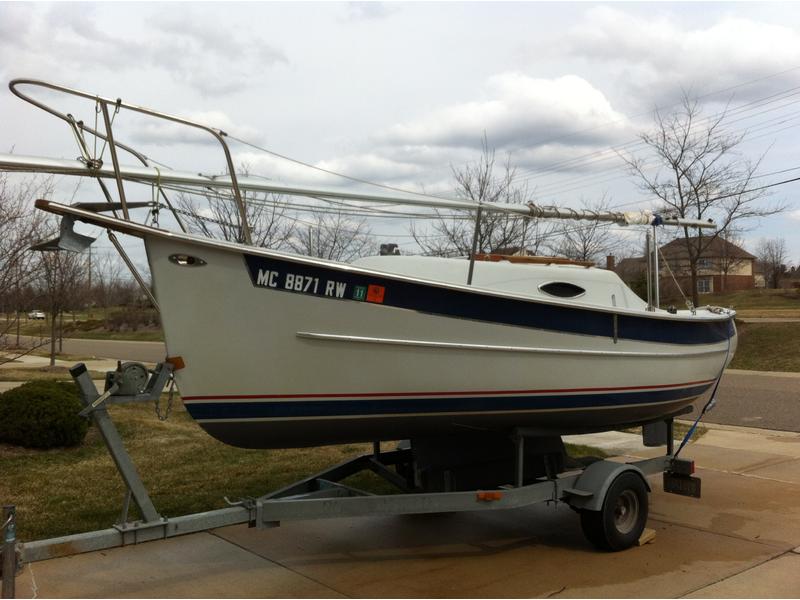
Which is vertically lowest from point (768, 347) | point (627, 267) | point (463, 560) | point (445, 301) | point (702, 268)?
→ point (463, 560)

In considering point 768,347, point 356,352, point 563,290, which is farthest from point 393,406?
point 768,347

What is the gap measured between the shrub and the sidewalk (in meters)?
3.57

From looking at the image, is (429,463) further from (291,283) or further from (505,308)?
(291,283)

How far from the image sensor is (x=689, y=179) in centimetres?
2167

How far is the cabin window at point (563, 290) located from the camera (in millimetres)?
5932

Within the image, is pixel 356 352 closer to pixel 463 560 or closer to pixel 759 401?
pixel 463 560

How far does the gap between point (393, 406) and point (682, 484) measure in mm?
3107

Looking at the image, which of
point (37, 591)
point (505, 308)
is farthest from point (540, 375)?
point (37, 591)

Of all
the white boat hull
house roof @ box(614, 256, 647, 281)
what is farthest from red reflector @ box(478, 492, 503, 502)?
house roof @ box(614, 256, 647, 281)

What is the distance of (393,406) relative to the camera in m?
4.74

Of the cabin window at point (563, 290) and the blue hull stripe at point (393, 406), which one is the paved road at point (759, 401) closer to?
the cabin window at point (563, 290)

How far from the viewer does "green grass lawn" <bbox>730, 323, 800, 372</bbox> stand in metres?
19.6

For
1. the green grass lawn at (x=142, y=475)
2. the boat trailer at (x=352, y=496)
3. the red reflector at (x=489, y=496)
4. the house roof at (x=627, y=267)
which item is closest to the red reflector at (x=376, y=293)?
the boat trailer at (x=352, y=496)

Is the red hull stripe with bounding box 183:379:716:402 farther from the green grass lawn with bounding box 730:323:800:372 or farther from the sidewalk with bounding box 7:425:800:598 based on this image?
the green grass lawn with bounding box 730:323:800:372
